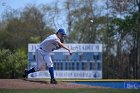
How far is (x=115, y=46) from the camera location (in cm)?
5416

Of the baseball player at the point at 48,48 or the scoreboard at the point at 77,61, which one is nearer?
the baseball player at the point at 48,48

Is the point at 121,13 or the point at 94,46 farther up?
the point at 121,13

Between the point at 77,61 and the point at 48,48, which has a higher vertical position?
the point at 48,48

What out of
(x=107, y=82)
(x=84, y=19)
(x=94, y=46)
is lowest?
(x=107, y=82)

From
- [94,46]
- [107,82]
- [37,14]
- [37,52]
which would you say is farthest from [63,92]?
[37,14]

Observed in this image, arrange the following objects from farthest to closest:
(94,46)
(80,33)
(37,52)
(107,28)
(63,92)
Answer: (80,33) → (107,28) → (94,46) → (37,52) → (63,92)

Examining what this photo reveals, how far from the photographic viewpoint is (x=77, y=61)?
123 ft

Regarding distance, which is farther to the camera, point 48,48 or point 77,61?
point 77,61

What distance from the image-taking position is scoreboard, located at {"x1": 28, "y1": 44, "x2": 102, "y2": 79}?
37438 mm

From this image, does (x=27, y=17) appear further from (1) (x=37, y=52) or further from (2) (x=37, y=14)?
(1) (x=37, y=52)

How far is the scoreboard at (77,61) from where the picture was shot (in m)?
37.4

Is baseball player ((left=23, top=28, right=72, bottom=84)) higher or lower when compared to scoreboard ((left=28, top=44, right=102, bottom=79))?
higher

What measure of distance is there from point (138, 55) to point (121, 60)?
4.59 m

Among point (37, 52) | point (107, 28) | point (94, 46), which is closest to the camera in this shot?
point (37, 52)
